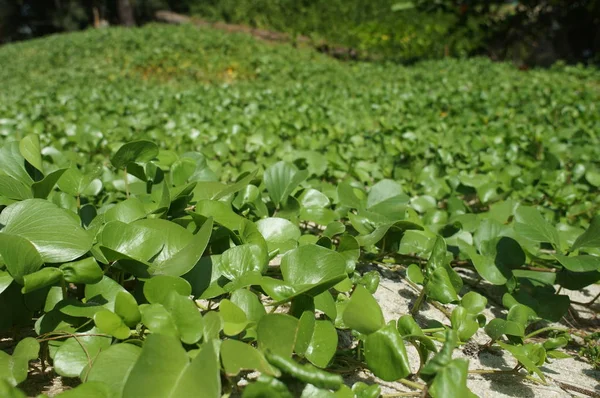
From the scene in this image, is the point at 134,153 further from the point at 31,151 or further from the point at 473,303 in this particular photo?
the point at 473,303

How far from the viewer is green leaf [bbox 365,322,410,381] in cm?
80

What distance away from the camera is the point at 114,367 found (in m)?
0.77

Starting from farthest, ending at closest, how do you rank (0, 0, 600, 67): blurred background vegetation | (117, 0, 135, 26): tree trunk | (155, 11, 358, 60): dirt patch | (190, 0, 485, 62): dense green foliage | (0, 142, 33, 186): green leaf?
(117, 0, 135, 26): tree trunk, (155, 11, 358, 60): dirt patch, (190, 0, 485, 62): dense green foliage, (0, 0, 600, 67): blurred background vegetation, (0, 142, 33, 186): green leaf

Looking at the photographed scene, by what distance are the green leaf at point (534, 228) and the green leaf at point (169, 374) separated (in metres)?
0.86

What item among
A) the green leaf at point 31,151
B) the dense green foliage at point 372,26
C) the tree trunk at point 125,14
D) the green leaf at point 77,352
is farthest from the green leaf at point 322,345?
the tree trunk at point 125,14

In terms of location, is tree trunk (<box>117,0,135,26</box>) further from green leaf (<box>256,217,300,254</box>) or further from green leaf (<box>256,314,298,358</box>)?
green leaf (<box>256,314,298,358</box>)

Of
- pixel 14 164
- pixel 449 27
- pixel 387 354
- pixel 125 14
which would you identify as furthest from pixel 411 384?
pixel 125 14

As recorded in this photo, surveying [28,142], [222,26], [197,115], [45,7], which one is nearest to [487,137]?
[197,115]

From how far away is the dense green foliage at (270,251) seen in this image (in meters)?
0.79

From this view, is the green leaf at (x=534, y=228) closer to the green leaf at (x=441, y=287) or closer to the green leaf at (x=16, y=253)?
the green leaf at (x=441, y=287)

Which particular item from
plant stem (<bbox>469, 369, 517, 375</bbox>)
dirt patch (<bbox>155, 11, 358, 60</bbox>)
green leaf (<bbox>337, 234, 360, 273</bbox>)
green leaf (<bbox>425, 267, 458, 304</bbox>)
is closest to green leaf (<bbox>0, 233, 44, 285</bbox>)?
green leaf (<bbox>337, 234, 360, 273</bbox>)

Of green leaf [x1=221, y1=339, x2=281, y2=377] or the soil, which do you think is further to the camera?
the soil

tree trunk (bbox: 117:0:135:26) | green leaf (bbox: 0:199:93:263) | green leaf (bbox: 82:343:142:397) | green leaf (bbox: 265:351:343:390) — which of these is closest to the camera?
green leaf (bbox: 265:351:343:390)

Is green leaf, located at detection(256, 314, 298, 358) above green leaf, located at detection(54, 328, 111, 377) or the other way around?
above
